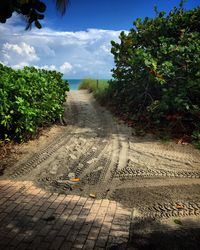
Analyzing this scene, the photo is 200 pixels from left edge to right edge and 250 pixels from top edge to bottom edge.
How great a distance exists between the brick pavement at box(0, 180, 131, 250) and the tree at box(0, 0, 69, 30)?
2.49 m

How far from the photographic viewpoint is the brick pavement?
3.28 m

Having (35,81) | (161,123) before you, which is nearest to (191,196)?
(161,123)

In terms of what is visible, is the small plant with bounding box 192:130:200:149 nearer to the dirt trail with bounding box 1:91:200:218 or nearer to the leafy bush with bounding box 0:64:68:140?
the dirt trail with bounding box 1:91:200:218

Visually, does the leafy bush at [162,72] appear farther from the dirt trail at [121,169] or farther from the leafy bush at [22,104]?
the leafy bush at [22,104]

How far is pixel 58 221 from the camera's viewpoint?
374 cm

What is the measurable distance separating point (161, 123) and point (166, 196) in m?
4.10

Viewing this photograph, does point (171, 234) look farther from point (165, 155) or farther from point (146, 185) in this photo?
point (165, 155)

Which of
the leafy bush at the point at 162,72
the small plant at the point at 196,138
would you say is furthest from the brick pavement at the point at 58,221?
the leafy bush at the point at 162,72

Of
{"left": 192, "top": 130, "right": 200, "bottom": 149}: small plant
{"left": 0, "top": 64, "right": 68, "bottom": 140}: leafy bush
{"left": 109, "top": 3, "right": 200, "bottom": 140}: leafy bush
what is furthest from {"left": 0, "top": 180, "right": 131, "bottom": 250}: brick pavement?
{"left": 109, "top": 3, "right": 200, "bottom": 140}: leafy bush

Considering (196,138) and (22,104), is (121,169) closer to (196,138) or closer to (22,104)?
(196,138)

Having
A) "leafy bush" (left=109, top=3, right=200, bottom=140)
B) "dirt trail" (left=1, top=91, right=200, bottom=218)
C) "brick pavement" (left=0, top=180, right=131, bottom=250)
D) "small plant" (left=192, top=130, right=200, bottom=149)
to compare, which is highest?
"leafy bush" (left=109, top=3, right=200, bottom=140)

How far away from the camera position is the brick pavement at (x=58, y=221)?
10.8 ft

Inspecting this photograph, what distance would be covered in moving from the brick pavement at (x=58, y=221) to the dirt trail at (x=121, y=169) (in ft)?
1.05

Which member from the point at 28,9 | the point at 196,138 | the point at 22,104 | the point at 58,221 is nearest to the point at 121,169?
the point at 58,221
